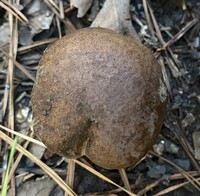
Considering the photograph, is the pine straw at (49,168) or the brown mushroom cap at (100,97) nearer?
the brown mushroom cap at (100,97)

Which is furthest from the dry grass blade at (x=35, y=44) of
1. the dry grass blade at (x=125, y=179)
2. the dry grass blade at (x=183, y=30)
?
the dry grass blade at (x=125, y=179)

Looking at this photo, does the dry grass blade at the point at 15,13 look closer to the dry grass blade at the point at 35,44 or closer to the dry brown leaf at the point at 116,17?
the dry grass blade at the point at 35,44

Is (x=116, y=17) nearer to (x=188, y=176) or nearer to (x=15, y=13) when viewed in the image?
(x=15, y=13)

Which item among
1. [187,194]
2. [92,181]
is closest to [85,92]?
[92,181]

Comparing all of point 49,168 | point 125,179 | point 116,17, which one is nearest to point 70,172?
point 49,168

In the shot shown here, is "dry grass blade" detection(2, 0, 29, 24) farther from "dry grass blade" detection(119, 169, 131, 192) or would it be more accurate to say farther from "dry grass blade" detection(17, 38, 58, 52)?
"dry grass blade" detection(119, 169, 131, 192)

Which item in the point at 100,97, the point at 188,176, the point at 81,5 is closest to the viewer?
the point at 100,97

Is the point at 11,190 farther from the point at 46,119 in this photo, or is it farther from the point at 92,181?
the point at 46,119

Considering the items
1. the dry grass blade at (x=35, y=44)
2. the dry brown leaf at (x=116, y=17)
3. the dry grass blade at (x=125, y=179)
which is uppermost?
the dry brown leaf at (x=116, y=17)
